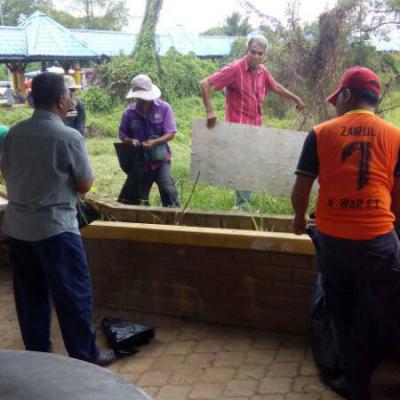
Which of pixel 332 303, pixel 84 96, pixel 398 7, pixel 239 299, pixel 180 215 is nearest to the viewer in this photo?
pixel 332 303

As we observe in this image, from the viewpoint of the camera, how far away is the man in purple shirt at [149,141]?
4.84 meters

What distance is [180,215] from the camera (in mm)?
4113

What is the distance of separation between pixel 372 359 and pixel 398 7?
6748 mm

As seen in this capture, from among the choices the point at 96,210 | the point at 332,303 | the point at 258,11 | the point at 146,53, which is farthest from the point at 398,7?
the point at 146,53

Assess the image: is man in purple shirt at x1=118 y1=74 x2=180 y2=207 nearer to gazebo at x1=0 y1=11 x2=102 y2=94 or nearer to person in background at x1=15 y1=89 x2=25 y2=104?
gazebo at x1=0 y1=11 x2=102 y2=94

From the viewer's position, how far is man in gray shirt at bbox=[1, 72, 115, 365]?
2.97 metres

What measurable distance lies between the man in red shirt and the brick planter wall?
0.99 meters

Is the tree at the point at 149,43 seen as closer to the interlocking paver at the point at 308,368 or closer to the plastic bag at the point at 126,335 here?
the plastic bag at the point at 126,335

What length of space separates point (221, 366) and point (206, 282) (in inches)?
25.4

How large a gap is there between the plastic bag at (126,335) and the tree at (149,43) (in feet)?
44.6

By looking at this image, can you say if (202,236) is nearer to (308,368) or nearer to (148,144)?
(308,368)

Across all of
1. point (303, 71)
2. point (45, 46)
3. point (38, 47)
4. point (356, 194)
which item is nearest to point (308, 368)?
point (356, 194)

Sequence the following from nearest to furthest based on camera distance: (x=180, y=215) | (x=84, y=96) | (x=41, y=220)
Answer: (x=41, y=220) → (x=180, y=215) → (x=84, y=96)

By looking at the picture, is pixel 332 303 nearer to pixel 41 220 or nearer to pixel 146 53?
pixel 41 220
